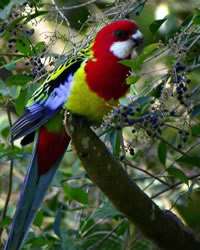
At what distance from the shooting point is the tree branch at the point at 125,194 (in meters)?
2.43

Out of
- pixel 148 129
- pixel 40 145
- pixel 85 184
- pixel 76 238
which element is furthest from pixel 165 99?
pixel 85 184

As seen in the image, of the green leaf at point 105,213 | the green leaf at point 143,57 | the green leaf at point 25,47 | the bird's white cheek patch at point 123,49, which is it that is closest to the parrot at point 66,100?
the bird's white cheek patch at point 123,49

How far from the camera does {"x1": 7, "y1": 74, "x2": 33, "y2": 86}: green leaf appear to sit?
114 inches

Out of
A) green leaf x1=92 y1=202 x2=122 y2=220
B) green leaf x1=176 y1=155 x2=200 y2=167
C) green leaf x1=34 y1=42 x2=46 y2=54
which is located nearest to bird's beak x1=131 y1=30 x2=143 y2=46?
green leaf x1=34 y1=42 x2=46 y2=54

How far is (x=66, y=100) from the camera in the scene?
2730 millimetres

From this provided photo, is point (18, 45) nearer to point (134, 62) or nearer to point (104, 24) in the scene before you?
point (104, 24)

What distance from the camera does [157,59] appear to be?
7.74 ft

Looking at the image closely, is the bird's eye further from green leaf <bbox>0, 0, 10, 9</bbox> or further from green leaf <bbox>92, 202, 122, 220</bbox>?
green leaf <bbox>92, 202, 122, 220</bbox>

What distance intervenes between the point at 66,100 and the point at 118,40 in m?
0.29

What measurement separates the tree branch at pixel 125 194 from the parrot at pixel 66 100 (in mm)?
136

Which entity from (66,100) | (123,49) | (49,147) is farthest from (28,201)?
(123,49)

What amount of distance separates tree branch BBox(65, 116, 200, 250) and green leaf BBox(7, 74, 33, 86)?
0.38m

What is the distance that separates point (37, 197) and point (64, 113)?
356mm

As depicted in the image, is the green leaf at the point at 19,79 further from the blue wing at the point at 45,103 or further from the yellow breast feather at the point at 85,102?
the yellow breast feather at the point at 85,102
